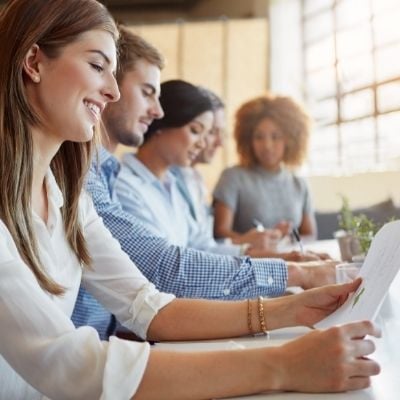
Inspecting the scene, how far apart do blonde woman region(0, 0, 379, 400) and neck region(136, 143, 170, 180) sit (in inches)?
45.5

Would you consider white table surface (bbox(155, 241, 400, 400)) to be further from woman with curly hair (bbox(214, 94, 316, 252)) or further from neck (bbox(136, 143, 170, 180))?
woman with curly hair (bbox(214, 94, 316, 252))

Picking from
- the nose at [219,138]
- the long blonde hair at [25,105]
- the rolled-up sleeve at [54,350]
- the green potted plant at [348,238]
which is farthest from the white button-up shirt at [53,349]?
the nose at [219,138]

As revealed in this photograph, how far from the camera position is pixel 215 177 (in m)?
5.29

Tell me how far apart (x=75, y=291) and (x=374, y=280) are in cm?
52

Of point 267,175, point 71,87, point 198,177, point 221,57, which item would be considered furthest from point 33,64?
point 221,57

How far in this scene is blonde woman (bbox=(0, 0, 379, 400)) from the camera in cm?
76

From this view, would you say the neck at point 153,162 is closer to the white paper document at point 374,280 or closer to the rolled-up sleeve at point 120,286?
the rolled-up sleeve at point 120,286

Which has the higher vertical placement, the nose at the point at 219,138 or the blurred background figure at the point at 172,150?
the nose at the point at 219,138

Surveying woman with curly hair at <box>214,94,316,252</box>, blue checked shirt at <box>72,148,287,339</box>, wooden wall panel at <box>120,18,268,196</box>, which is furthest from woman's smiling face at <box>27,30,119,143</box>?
wooden wall panel at <box>120,18,268,196</box>

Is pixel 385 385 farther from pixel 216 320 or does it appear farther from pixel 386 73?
pixel 386 73

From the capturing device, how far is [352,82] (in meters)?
5.17

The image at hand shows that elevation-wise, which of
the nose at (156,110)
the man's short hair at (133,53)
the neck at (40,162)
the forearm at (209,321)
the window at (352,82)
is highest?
the window at (352,82)

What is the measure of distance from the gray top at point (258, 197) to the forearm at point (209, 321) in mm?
2316

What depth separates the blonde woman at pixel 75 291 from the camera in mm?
759
